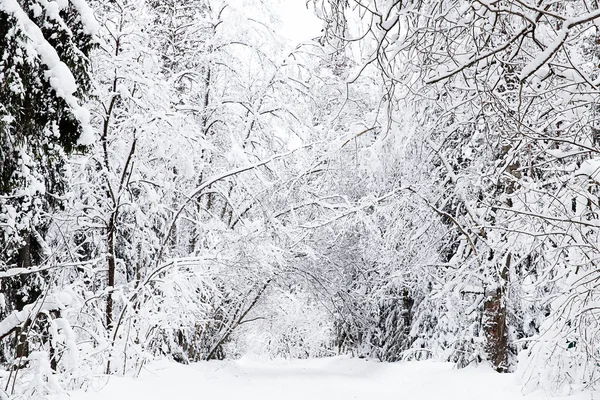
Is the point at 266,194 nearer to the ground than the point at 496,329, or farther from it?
farther from it

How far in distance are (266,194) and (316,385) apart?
13.3 feet

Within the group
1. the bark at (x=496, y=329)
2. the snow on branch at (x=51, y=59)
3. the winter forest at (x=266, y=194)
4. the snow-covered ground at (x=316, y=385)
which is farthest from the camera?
the bark at (x=496, y=329)

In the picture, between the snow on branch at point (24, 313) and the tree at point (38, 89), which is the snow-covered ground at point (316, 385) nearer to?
the snow on branch at point (24, 313)

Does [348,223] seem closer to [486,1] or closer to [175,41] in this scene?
[175,41]

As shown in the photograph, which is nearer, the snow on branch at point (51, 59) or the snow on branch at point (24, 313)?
→ the snow on branch at point (51, 59)

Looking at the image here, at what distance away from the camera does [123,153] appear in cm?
913

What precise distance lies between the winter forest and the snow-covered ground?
1.21ft

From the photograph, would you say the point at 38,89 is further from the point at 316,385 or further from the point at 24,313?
the point at 316,385

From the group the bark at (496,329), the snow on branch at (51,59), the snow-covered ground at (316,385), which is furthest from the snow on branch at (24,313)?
the bark at (496,329)

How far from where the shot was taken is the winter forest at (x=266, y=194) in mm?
4254

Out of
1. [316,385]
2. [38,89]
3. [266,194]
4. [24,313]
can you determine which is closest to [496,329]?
[316,385]

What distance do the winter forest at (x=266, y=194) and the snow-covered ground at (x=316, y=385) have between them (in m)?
0.37

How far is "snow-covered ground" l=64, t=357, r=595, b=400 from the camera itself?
618cm

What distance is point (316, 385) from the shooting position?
33.3 feet
